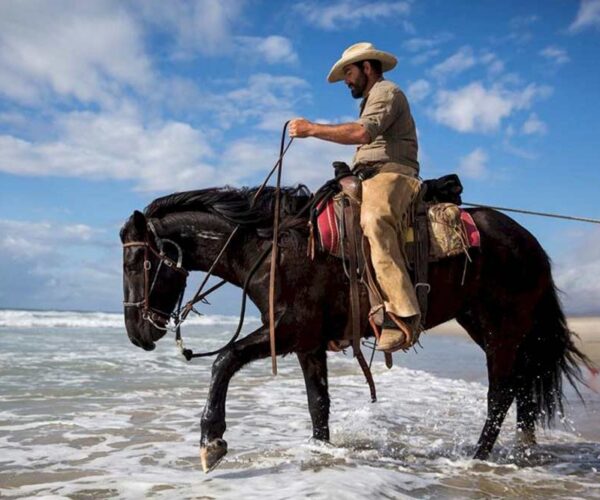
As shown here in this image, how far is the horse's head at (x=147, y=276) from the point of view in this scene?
4.81m

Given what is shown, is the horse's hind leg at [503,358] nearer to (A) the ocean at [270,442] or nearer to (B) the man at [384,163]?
(A) the ocean at [270,442]

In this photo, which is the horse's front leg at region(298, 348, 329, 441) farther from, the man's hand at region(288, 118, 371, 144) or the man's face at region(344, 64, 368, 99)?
the man's face at region(344, 64, 368, 99)

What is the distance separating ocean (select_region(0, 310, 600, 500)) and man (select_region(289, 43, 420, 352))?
1105mm

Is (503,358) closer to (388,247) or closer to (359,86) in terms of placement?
(388,247)

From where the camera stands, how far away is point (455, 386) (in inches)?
432

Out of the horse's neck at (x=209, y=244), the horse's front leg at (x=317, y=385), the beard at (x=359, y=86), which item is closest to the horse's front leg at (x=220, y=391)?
the horse's neck at (x=209, y=244)

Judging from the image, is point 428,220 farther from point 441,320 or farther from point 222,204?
point 222,204

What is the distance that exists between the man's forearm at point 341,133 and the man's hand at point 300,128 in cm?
2

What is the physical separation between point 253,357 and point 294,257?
2.61 ft

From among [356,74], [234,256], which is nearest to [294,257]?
[234,256]

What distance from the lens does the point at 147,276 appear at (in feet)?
15.7

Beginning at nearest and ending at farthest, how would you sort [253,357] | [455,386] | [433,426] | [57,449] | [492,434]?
[253,357] → [492,434] → [57,449] → [433,426] → [455,386]

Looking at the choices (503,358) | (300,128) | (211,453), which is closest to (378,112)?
(300,128)

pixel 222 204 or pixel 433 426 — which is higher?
pixel 222 204
